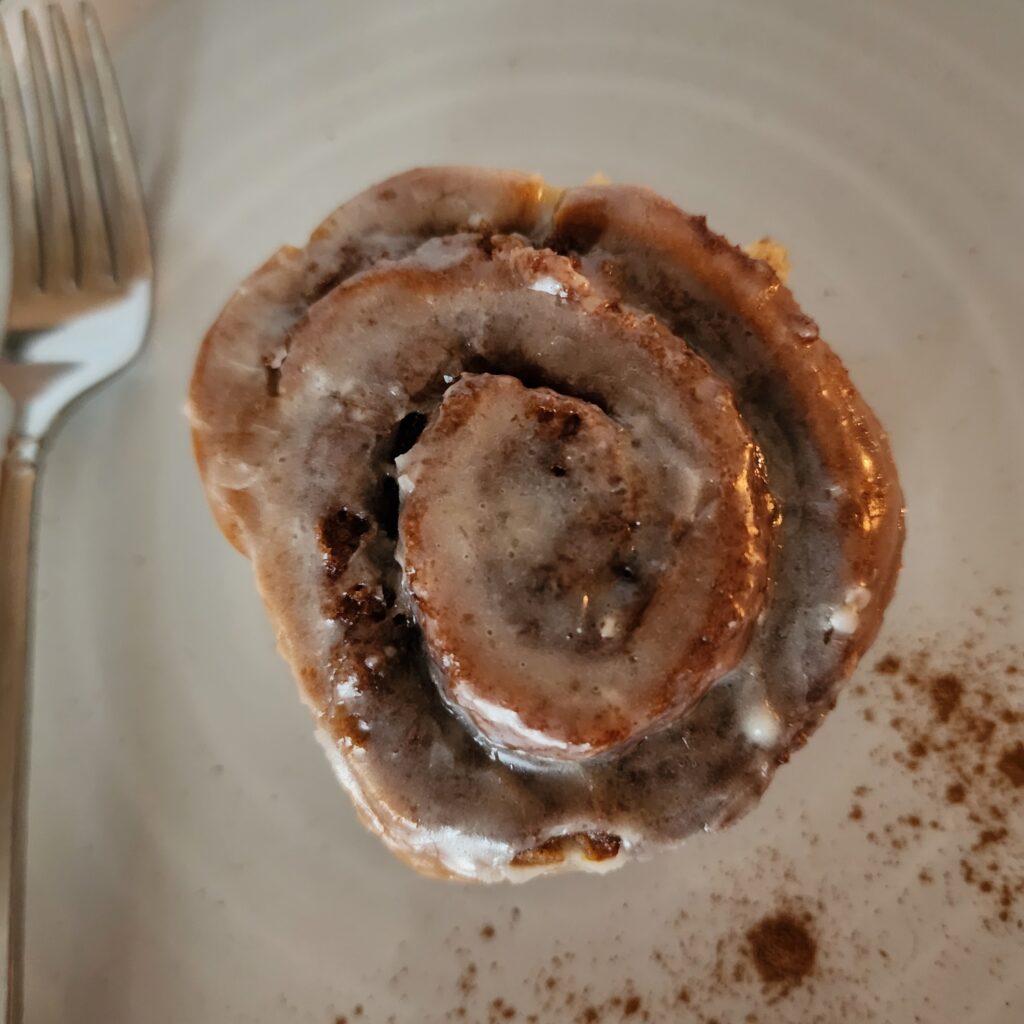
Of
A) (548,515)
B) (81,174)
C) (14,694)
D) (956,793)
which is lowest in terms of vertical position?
(14,694)

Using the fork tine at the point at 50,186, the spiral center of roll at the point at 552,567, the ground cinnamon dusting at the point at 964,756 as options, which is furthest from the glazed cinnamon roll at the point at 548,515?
the fork tine at the point at 50,186

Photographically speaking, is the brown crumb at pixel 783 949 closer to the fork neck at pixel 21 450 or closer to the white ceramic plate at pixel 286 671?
the white ceramic plate at pixel 286 671

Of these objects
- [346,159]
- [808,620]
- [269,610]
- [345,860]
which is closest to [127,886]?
[345,860]

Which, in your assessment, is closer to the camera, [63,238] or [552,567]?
[552,567]

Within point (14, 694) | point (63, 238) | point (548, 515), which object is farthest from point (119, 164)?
point (548, 515)

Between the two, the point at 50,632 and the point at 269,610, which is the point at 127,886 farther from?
the point at 269,610

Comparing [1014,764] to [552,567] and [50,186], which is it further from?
[50,186]
